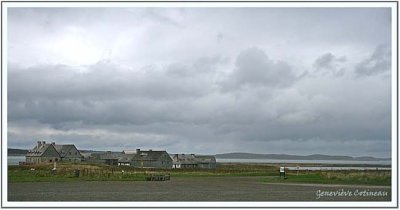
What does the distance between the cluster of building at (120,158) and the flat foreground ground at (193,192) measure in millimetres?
3732

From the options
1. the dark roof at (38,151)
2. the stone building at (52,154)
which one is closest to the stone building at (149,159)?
the stone building at (52,154)

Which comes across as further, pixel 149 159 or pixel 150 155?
pixel 149 159

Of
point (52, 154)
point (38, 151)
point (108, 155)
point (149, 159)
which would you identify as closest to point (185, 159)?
point (149, 159)

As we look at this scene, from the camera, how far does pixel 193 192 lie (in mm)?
23297

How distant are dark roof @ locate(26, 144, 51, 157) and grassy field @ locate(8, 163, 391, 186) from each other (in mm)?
815

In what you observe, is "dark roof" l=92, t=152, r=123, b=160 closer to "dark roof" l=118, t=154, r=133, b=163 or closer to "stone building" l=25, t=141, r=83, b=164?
"dark roof" l=118, t=154, r=133, b=163

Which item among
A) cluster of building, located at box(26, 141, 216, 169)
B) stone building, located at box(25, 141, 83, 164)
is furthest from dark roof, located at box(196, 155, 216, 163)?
stone building, located at box(25, 141, 83, 164)

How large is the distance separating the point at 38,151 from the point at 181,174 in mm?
9417

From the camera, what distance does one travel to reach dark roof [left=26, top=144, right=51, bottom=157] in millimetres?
28431

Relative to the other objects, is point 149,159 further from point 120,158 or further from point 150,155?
point 120,158

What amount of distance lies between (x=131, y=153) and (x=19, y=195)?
12645 mm

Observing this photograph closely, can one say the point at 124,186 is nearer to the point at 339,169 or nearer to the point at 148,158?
the point at 148,158

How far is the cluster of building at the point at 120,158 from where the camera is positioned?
1183 inches
